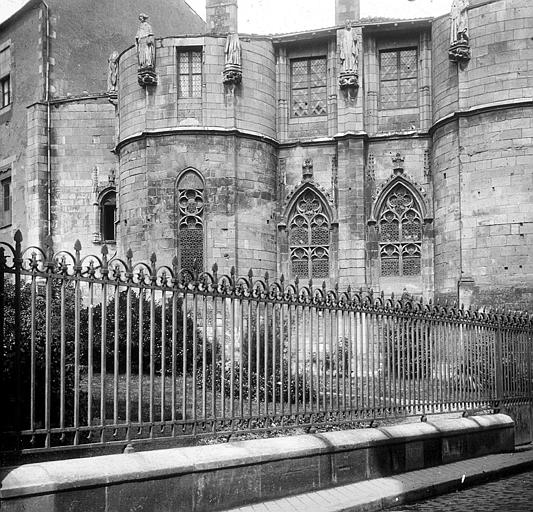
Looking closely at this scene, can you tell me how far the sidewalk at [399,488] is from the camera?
26.8 ft

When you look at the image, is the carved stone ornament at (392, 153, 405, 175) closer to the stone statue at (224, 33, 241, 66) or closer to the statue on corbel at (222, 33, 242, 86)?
the statue on corbel at (222, 33, 242, 86)

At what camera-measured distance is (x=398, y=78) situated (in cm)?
2680

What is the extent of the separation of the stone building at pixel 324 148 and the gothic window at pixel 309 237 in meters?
0.04

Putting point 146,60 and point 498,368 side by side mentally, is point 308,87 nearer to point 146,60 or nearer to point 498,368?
point 146,60

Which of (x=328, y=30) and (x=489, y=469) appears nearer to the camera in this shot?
(x=489, y=469)

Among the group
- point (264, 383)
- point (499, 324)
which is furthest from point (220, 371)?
point (499, 324)

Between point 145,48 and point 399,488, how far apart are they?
18899 mm

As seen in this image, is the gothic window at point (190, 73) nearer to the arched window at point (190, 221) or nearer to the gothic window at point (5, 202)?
the arched window at point (190, 221)

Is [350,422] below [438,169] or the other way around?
below

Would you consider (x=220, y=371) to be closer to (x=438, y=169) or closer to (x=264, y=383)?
(x=264, y=383)

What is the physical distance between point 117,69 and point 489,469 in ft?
66.0

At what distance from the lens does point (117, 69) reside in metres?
27.6

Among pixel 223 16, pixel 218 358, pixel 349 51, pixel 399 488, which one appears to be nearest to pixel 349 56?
pixel 349 51

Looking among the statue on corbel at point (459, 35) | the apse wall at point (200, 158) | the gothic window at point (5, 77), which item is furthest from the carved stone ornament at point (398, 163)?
the gothic window at point (5, 77)
